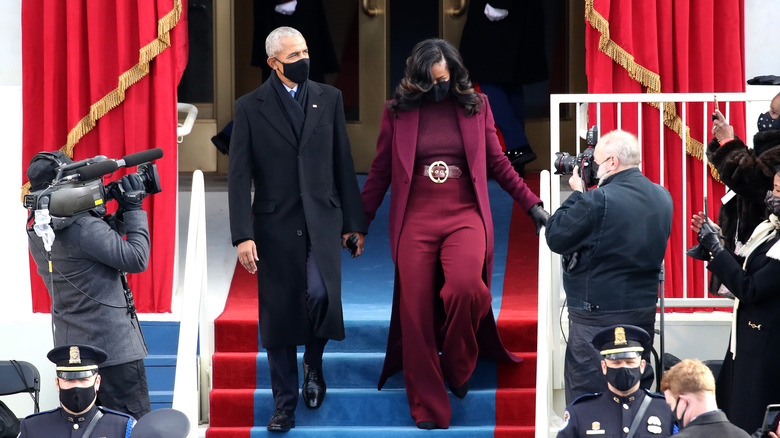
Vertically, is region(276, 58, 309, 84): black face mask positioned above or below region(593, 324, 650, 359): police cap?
above

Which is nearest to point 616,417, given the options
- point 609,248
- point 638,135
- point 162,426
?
point 609,248

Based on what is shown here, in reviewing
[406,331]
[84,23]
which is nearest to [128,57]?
[84,23]

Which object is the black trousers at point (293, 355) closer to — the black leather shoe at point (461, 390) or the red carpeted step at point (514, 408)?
the black leather shoe at point (461, 390)

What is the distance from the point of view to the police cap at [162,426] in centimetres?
343

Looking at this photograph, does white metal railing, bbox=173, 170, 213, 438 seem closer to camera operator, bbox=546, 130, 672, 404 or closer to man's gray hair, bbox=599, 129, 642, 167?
camera operator, bbox=546, 130, 672, 404

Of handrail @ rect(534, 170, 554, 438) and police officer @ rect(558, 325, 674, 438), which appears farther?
handrail @ rect(534, 170, 554, 438)

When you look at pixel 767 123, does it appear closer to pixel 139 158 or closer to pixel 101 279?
pixel 139 158

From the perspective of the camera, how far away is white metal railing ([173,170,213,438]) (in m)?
4.23

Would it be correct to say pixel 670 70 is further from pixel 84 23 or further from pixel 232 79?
pixel 232 79

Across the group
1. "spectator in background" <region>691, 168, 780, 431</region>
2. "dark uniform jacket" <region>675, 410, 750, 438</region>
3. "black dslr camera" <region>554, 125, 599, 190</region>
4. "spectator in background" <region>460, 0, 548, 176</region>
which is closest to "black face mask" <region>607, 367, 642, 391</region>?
"dark uniform jacket" <region>675, 410, 750, 438</region>

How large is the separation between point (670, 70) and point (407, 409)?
7.03 feet

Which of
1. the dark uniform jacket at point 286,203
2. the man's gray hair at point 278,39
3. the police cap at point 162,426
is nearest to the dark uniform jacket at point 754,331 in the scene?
the dark uniform jacket at point 286,203

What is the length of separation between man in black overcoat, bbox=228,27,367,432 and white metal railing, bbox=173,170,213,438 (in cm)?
19

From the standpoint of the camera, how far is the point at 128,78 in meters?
5.51
